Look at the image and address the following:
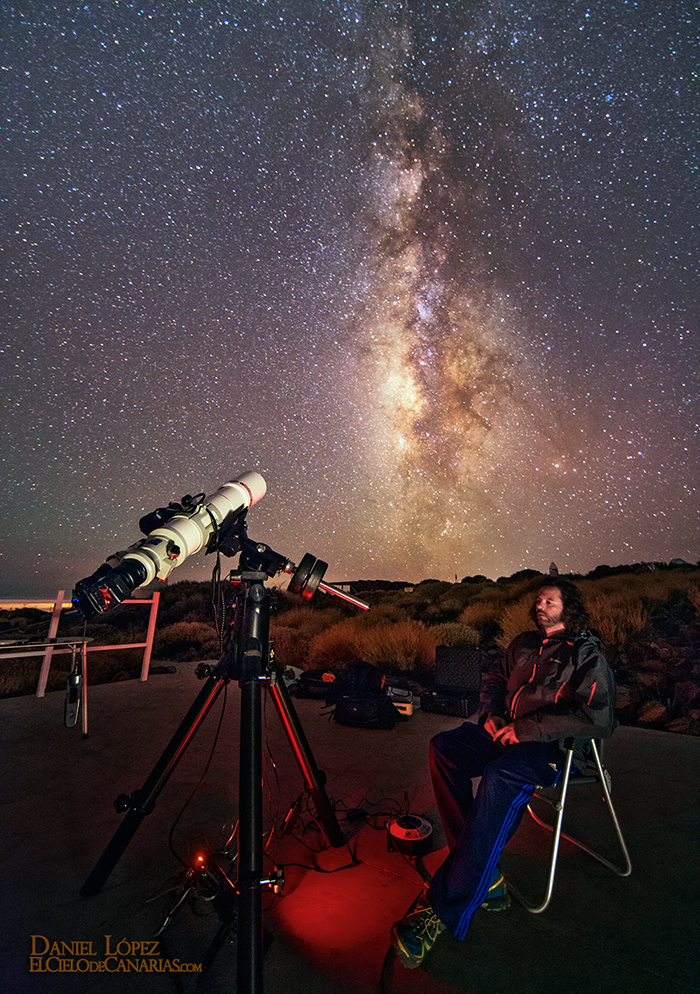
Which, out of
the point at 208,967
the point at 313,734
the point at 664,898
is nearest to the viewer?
the point at 208,967

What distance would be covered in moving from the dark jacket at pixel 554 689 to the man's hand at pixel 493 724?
0.07 m

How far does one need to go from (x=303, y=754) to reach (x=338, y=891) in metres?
0.69

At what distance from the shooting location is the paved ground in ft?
5.41

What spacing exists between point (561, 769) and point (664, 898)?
0.75 m

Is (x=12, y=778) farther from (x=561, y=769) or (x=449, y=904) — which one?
(x=561, y=769)

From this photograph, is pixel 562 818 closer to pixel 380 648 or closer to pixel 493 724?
pixel 493 724

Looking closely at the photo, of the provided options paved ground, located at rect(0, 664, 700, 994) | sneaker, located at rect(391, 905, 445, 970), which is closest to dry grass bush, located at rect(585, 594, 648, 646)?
paved ground, located at rect(0, 664, 700, 994)

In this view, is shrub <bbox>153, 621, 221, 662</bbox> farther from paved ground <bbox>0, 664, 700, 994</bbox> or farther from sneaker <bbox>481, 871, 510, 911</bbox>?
sneaker <bbox>481, 871, 510, 911</bbox>

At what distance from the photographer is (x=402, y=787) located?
3346mm

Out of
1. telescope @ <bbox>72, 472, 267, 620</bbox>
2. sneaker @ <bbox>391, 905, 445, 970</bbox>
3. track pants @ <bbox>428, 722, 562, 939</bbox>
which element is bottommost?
sneaker @ <bbox>391, 905, 445, 970</bbox>

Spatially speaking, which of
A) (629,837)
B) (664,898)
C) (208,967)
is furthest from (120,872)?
(629,837)

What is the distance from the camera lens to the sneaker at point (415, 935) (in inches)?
65.2


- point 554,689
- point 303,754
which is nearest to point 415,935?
point 303,754

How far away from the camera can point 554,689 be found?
221 centimetres
